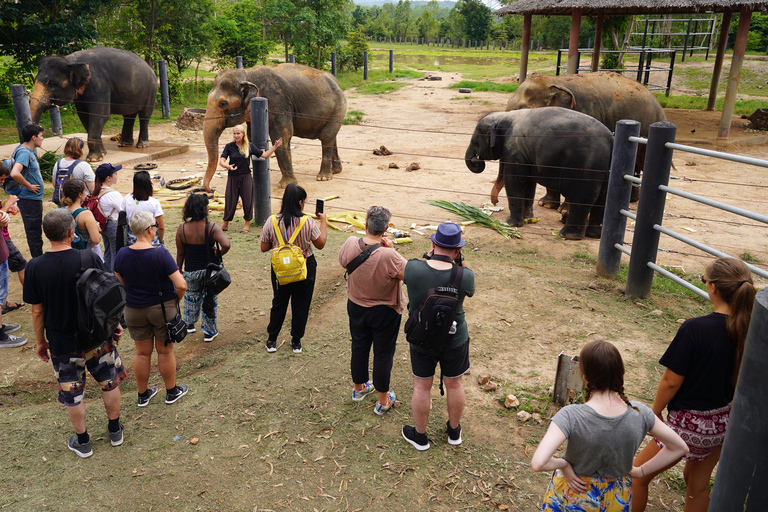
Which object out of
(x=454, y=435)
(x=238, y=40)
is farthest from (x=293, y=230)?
(x=238, y=40)

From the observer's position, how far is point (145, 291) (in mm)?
4285

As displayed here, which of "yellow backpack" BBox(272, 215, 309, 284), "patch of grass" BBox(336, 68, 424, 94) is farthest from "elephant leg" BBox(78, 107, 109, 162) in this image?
"patch of grass" BBox(336, 68, 424, 94)

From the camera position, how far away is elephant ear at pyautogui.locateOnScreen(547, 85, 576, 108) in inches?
443

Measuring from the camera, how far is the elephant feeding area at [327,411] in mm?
3660

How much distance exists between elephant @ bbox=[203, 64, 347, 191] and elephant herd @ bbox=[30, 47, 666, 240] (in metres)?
0.02

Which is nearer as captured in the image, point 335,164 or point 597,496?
point 597,496

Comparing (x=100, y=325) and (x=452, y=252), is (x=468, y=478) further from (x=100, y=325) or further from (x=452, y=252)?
(x=100, y=325)

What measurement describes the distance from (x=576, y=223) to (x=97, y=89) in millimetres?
10428

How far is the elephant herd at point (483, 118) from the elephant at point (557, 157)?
0.01 meters

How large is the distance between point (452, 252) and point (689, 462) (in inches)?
65.2

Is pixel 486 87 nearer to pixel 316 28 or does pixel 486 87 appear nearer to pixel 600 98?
pixel 316 28

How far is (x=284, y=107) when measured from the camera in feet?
37.1

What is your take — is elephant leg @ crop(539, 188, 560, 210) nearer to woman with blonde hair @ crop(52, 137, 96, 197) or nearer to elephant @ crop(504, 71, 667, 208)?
elephant @ crop(504, 71, 667, 208)

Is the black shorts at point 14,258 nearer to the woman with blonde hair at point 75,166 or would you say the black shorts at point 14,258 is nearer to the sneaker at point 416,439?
the woman with blonde hair at point 75,166
